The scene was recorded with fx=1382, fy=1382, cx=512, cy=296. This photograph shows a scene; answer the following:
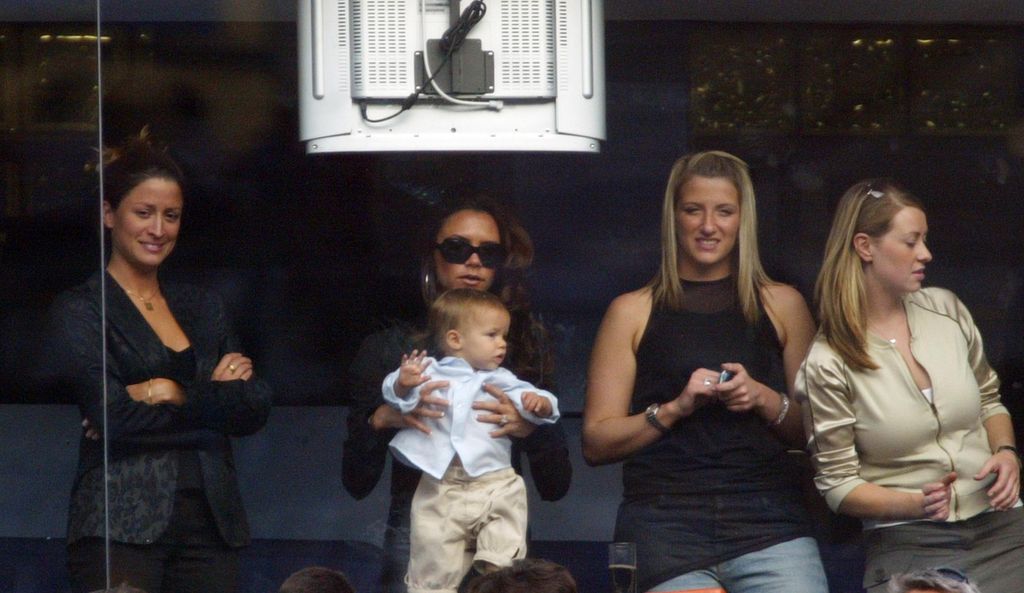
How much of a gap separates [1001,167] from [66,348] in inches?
129

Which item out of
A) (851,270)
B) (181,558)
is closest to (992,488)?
(851,270)

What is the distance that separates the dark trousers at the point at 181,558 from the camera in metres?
4.61

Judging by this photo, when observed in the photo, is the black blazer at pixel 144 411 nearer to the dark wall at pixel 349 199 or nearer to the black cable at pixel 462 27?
the dark wall at pixel 349 199

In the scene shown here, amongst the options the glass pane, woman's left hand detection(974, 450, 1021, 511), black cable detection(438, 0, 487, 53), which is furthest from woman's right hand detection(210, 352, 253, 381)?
woman's left hand detection(974, 450, 1021, 511)

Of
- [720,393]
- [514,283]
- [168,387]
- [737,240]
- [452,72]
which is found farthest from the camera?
[168,387]

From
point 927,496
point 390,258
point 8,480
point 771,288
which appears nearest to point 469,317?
point 390,258

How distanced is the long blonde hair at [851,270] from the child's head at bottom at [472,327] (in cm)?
99

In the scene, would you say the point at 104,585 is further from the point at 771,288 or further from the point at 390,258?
the point at 771,288

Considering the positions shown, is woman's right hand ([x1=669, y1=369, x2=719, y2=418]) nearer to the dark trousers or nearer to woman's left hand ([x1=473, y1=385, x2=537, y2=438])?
woman's left hand ([x1=473, y1=385, x2=537, y2=438])

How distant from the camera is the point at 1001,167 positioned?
4805 millimetres

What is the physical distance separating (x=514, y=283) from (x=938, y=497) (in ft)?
4.81

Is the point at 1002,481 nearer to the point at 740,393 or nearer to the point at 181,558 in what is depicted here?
the point at 740,393

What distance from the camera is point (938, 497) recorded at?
394 centimetres

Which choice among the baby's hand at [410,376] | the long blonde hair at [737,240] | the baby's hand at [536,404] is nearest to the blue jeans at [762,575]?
the baby's hand at [536,404]
